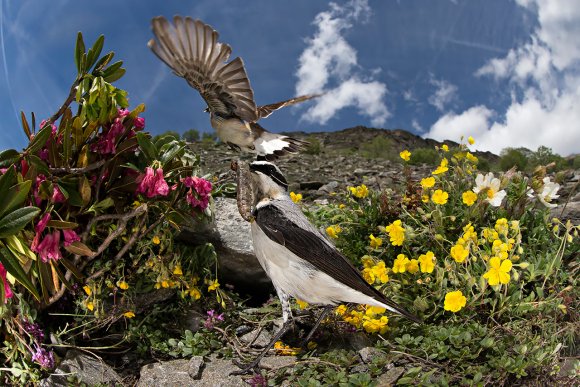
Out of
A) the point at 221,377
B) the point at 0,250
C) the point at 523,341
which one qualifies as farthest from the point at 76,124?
the point at 523,341

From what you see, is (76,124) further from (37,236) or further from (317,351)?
(317,351)

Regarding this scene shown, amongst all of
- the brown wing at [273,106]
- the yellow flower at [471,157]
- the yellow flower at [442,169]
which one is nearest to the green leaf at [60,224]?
the brown wing at [273,106]

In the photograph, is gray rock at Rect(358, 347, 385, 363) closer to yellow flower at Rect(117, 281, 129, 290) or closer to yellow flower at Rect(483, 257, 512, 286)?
yellow flower at Rect(483, 257, 512, 286)

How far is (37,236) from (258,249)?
1.21 m

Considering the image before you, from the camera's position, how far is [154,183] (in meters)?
3.12

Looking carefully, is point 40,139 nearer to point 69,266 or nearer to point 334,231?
point 69,266

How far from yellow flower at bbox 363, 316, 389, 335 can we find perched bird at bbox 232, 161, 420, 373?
383 mm

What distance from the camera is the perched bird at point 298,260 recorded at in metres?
2.62

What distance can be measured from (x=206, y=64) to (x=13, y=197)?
128 centimetres

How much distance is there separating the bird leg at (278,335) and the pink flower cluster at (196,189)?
93cm

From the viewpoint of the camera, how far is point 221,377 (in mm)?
2977

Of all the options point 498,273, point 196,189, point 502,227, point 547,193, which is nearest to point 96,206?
point 196,189

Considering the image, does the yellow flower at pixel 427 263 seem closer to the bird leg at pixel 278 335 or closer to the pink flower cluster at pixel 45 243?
the bird leg at pixel 278 335

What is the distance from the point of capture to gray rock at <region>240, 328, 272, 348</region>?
134 inches
